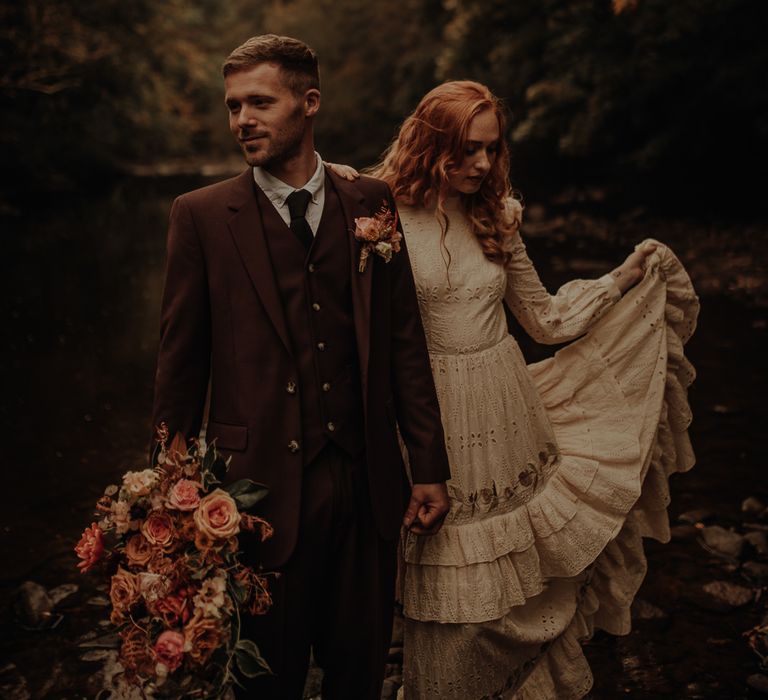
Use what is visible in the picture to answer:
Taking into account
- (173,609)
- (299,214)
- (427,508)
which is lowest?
(173,609)

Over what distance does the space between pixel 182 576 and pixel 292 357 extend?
67 cm

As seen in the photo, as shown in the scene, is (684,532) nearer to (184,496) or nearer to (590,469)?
(590,469)

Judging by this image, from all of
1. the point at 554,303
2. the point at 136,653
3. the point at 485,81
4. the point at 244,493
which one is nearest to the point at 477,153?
the point at 554,303

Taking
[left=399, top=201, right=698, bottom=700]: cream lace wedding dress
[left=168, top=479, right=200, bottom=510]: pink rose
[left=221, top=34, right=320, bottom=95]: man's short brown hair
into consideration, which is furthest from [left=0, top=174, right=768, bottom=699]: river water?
[left=221, top=34, right=320, bottom=95]: man's short brown hair

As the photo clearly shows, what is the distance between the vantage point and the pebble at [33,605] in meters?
4.42

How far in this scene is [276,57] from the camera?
2.45 meters

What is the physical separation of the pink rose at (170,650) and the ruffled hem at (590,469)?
3.75 feet

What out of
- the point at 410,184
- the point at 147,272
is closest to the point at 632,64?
the point at 147,272

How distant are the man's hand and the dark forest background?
8.22m

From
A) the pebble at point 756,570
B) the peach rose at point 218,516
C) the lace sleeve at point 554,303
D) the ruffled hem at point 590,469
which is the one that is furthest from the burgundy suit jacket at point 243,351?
the pebble at point 756,570

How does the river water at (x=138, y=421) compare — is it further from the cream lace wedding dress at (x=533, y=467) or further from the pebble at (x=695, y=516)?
the cream lace wedding dress at (x=533, y=467)

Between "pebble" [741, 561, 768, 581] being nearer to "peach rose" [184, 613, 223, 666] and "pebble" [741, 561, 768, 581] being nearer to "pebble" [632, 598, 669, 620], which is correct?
"pebble" [632, 598, 669, 620]

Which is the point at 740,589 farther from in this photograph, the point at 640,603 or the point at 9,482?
the point at 9,482

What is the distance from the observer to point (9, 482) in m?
6.32
